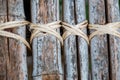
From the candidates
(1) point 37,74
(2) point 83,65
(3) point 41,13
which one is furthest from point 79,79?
(3) point 41,13

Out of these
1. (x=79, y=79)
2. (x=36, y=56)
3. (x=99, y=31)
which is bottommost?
(x=79, y=79)

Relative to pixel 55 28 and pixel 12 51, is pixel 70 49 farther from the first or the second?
pixel 12 51

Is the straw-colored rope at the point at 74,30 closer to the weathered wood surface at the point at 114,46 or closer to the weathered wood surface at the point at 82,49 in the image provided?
the weathered wood surface at the point at 82,49

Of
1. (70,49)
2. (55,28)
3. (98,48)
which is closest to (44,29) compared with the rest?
(55,28)

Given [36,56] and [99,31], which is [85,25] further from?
[36,56]

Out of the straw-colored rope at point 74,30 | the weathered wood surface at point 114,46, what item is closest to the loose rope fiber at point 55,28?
the straw-colored rope at point 74,30
